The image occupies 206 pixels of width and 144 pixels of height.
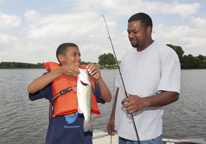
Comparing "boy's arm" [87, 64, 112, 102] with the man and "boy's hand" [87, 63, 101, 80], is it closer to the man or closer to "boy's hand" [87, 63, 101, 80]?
"boy's hand" [87, 63, 101, 80]

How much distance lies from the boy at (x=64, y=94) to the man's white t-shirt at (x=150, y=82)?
0.47m

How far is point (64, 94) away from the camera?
2639 mm

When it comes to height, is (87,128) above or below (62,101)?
below

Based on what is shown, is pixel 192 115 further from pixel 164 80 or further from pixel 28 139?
pixel 164 80

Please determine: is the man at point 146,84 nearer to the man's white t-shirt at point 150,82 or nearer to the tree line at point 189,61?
the man's white t-shirt at point 150,82

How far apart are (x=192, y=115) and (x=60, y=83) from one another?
14630mm

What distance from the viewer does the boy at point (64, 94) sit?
229 centimetres

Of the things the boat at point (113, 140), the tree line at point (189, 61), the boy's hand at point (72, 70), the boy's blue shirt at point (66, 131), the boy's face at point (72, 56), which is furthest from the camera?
the tree line at point (189, 61)

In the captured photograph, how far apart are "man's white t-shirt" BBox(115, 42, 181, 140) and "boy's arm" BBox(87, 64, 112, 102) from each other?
309 mm

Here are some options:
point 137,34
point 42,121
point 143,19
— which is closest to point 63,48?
point 137,34

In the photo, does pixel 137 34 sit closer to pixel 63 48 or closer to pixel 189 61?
pixel 63 48

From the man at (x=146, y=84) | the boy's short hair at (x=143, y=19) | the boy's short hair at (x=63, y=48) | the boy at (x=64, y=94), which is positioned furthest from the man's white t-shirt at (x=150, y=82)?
the boy's short hair at (x=63, y=48)

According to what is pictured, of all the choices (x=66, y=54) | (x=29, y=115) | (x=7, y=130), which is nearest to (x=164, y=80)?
(x=66, y=54)

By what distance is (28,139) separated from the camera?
1010 cm
